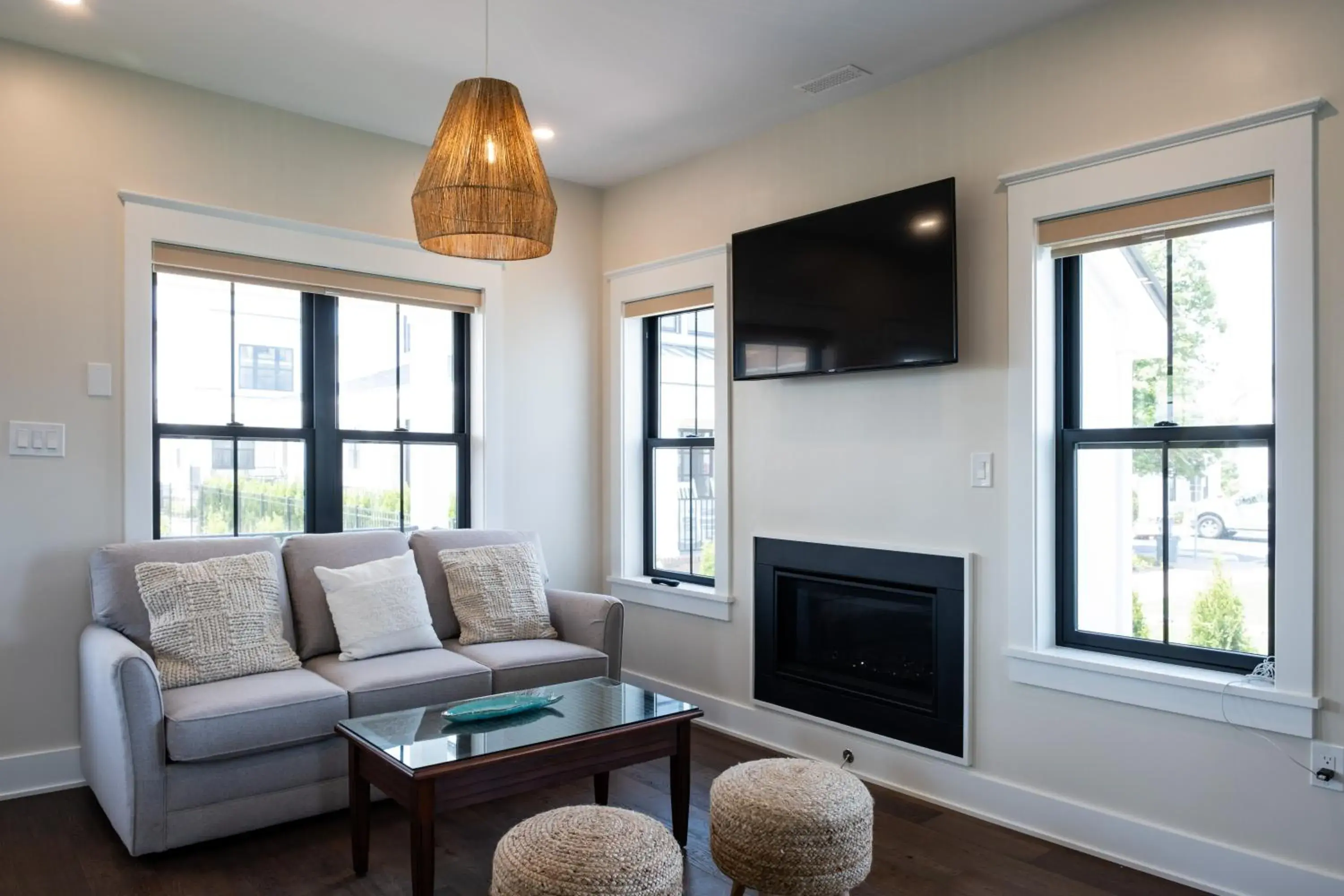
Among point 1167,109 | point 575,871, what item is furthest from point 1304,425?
point 575,871

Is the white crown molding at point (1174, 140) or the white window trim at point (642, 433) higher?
the white crown molding at point (1174, 140)

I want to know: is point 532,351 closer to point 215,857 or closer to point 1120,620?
point 215,857

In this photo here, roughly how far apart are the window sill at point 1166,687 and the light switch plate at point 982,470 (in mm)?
567

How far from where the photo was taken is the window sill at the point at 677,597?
4129mm

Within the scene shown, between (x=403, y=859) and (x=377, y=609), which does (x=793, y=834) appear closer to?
(x=403, y=859)

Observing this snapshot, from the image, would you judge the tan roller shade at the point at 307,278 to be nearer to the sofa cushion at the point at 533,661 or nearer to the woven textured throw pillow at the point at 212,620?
the woven textured throw pillow at the point at 212,620

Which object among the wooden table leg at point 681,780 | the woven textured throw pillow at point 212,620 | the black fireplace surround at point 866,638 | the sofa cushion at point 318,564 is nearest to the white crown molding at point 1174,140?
the black fireplace surround at point 866,638

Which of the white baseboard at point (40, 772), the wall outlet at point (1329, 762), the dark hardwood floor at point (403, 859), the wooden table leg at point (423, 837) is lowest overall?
the dark hardwood floor at point (403, 859)

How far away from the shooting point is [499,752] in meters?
2.42

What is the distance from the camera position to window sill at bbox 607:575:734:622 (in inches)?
163

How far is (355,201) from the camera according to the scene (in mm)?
4012

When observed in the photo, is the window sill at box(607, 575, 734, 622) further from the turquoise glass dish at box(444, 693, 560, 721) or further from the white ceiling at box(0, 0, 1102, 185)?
the white ceiling at box(0, 0, 1102, 185)

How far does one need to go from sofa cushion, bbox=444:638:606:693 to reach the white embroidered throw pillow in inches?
7.8

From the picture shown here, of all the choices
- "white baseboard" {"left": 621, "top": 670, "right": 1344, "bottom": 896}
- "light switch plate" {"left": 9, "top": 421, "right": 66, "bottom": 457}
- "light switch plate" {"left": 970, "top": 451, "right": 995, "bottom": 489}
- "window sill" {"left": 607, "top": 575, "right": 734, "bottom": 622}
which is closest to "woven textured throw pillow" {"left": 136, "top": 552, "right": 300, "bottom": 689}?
"light switch plate" {"left": 9, "top": 421, "right": 66, "bottom": 457}
